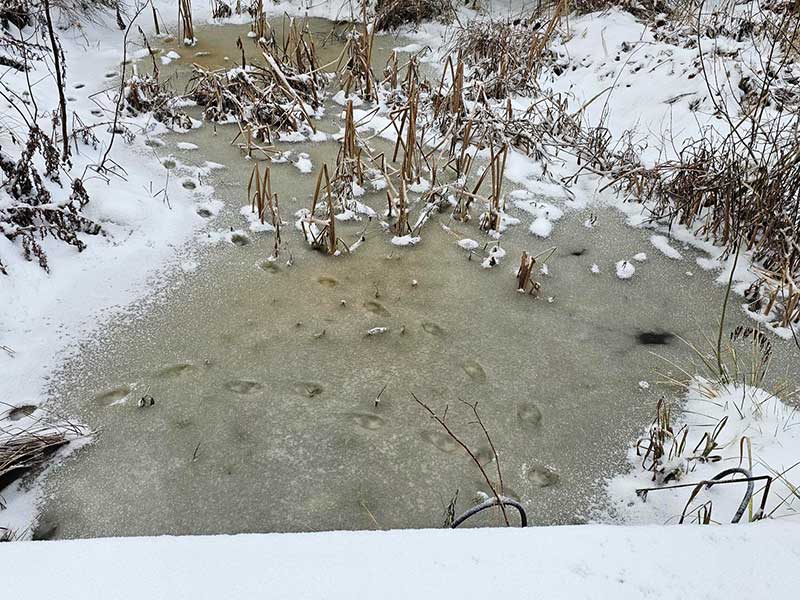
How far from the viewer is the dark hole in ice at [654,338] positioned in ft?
7.63

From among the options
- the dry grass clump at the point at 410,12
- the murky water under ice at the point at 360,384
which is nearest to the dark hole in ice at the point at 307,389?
the murky water under ice at the point at 360,384

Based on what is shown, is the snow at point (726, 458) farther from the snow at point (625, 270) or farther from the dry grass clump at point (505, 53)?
the dry grass clump at point (505, 53)

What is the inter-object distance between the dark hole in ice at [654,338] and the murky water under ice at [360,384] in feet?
0.06

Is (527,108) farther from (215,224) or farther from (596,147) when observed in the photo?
(215,224)

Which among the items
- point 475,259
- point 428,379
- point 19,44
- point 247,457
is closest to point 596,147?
point 475,259

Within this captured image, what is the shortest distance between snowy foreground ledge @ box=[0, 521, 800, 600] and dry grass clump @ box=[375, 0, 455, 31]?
477 cm

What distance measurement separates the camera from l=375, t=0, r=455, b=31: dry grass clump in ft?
16.5

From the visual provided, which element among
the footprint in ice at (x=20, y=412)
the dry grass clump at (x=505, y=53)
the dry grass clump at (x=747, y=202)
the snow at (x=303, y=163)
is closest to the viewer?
the footprint in ice at (x=20, y=412)

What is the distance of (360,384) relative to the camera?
204 cm

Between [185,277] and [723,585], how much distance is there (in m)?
2.10

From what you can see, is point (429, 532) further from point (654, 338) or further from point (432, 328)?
point (654, 338)

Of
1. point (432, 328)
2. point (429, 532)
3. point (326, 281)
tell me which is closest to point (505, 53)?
point (326, 281)

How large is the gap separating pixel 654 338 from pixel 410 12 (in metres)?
3.84

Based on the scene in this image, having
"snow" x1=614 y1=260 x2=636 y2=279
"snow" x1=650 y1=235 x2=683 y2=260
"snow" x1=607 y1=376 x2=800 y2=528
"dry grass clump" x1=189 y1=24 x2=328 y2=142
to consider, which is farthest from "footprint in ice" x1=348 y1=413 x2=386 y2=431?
"dry grass clump" x1=189 y1=24 x2=328 y2=142
